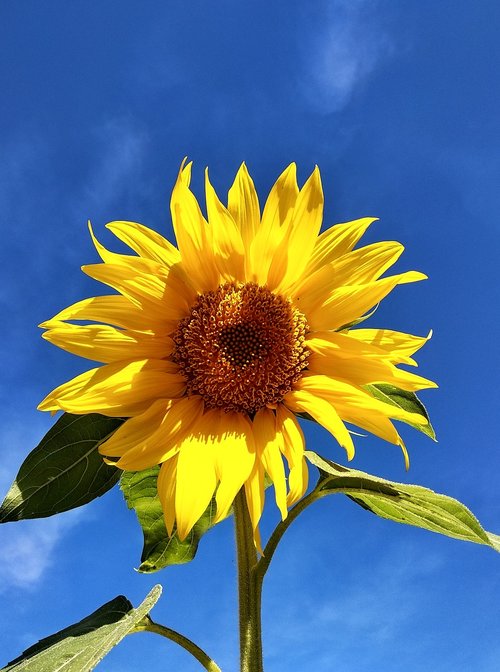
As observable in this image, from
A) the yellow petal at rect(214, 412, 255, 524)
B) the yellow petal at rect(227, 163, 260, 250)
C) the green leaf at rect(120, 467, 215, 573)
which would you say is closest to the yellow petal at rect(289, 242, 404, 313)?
the yellow petal at rect(227, 163, 260, 250)

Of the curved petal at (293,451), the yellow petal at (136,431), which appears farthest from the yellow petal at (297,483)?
the yellow petal at (136,431)

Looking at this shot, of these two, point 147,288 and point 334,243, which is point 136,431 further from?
point 334,243

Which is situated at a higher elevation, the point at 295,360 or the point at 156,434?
the point at 295,360

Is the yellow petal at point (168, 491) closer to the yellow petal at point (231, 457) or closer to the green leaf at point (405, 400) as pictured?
the yellow petal at point (231, 457)

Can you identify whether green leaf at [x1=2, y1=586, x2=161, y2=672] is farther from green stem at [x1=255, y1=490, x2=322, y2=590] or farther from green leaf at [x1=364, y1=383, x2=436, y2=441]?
green leaf at [x1=364, y1=383, x2=436, y2=441]

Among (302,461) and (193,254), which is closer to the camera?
(302,461)

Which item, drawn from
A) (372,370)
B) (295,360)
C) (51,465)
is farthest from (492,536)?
(51,465)

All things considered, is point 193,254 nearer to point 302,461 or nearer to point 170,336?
point 170,336

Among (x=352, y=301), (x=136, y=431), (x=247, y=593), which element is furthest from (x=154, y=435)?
(x=352, y=301)
